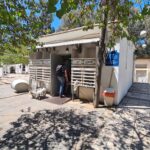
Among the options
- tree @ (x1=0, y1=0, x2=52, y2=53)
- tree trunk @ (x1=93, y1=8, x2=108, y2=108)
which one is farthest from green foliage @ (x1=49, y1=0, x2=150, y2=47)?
tree @ (x1=0, y1=0, x2=52, y2=53)

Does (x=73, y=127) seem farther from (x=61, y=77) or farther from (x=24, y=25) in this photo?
(x=61, y=77)

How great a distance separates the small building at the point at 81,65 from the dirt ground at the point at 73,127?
1.06m

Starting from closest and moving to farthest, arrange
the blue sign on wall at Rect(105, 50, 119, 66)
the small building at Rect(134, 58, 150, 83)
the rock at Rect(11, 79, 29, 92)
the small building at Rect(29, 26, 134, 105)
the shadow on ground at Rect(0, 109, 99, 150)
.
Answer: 1. the shadow on ground at Rect(0, 109, 99, 150)
2. the blue sign on wall at Rect(105, 50, 119, 66)
3. the small building at Rect(29, 26, 134, 105)
4. the rock at Rect(11, 79, 29, 92)
5. the small building at Rect(134, 58, 150, 83)

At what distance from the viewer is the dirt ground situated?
4062 mm

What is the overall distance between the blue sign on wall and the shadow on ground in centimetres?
263

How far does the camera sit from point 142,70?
17.5 metres

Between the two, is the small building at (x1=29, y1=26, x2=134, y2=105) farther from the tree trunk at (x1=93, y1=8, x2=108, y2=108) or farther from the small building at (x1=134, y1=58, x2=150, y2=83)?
the small building at (x1=134, y1=58, x2=150, y2=83)

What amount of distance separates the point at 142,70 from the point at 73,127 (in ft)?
48.3

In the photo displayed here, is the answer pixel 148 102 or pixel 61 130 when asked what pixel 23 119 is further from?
pixel 148 102

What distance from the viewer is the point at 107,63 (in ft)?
23.7

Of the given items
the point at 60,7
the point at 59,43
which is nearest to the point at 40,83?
the point at 59,43

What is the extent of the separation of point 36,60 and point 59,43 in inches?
98.6

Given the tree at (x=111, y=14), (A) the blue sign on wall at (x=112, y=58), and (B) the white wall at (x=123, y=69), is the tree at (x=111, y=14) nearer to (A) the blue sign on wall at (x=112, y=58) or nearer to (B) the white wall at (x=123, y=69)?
(A) the blue sign on wall at (x=112, y=58)

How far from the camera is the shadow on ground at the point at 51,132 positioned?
13.3ft
